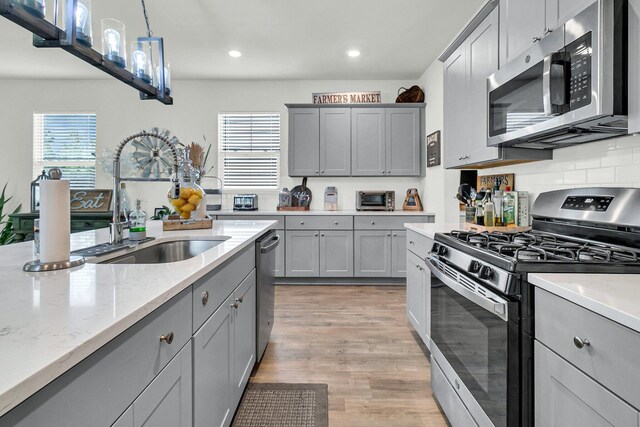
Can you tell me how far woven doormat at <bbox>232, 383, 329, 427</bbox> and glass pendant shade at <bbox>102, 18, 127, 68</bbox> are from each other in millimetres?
1923

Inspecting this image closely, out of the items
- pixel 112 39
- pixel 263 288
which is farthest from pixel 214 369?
pixel 112 39

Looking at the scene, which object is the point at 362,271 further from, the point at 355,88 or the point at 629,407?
the point at 629,407

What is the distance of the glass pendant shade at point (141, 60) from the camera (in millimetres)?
2053

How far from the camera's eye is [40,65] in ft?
14.8

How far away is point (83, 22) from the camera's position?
5.16 feet

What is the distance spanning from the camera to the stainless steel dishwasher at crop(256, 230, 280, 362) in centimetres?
218

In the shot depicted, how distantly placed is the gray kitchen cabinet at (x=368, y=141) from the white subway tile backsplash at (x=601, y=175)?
3012 mm

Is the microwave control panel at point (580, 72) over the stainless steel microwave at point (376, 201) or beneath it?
over

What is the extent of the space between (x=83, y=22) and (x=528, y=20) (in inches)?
83.4

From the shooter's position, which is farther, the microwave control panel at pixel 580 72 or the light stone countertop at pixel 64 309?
the microwave control panel at pixel 580 72

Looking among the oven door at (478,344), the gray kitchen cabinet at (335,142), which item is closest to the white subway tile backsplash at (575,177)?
the oven door at (478,344)

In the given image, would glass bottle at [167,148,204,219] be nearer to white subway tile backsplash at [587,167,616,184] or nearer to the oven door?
the oven door

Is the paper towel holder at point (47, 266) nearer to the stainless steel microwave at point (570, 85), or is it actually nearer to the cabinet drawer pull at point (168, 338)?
the cabinet drawer pull at point (168, 338)

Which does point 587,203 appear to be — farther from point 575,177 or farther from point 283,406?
point 283,406
